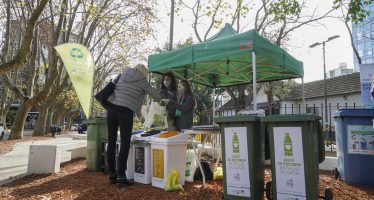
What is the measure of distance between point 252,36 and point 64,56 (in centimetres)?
530

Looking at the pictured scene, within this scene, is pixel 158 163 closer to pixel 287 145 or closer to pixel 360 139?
pixel 287 145

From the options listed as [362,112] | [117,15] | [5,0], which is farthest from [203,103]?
[362,112]

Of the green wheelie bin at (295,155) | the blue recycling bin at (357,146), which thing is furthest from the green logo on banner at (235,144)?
the blue recycling bin at (357,146)

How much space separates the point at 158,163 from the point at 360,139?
3.56 m

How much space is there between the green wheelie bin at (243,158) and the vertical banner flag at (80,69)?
173 inches

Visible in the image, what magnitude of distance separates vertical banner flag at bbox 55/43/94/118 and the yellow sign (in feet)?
9.86

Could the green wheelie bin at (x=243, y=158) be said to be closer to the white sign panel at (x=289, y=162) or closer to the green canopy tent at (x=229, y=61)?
the white sign panel at (x=289, y=162)

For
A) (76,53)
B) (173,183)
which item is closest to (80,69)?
(76,53)

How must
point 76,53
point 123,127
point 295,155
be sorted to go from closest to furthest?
point 295,155 → point 123,127 → point 76,53

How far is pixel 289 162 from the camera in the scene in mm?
3756

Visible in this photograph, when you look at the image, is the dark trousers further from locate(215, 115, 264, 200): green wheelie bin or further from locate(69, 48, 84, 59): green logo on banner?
locate(69, 48, 84, 59): green logo on banner

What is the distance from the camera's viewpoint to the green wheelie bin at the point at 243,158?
398cm

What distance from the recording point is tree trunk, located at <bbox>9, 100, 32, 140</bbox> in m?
17.0

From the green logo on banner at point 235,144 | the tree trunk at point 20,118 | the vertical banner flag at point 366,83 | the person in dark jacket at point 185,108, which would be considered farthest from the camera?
the tree trunk at point 20,118
